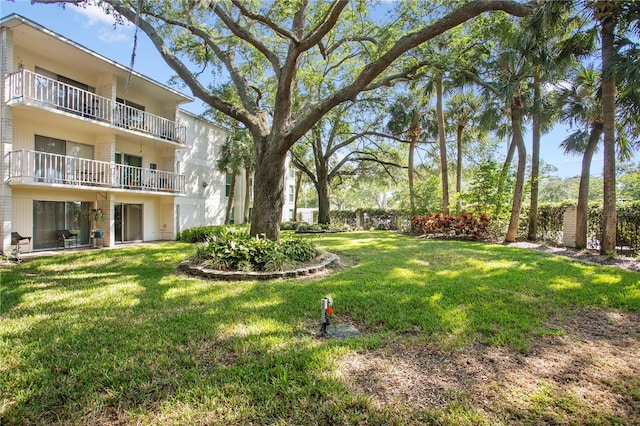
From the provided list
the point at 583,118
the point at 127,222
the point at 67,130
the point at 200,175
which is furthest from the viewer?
the point at 200,175

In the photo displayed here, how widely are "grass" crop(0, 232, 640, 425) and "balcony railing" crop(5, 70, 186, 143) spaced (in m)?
6.50

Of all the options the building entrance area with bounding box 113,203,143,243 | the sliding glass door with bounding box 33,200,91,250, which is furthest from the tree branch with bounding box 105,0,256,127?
the building entrance area with bounding box 113,203,143,243

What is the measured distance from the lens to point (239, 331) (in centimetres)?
355

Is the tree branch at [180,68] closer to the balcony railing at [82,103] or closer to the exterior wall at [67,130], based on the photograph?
the exterior wall at [67,130]

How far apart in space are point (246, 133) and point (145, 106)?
5.20 meters

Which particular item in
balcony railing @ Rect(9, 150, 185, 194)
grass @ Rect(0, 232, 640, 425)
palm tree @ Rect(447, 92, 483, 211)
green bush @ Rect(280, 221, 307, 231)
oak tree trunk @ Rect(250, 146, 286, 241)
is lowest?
grass @ Rect(0, 232, 640, 425)

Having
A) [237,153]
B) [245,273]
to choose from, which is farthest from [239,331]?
[237,153]

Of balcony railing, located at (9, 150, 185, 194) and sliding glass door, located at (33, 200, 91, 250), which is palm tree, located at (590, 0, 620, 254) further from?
sliding glass door, located at (33, 200, 91, 250)

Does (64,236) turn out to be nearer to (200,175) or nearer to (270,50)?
(200,175)

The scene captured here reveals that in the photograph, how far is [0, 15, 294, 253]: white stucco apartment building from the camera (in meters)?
Result: 9.56

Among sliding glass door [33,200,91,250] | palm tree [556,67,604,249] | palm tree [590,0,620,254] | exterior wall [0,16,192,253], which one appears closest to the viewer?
palm tree [590,0,620,254]

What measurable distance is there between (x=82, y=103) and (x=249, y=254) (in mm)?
10029

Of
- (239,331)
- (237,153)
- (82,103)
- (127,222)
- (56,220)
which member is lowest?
(239,331)

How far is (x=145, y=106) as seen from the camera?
15.1 meters
